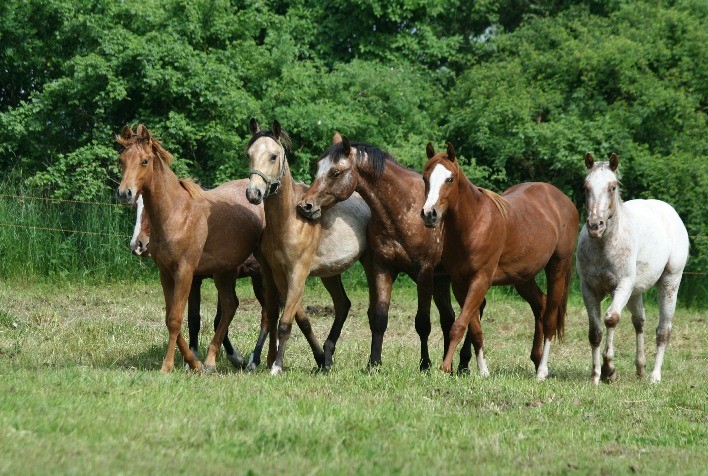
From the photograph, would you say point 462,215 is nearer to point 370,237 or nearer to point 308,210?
point 370,237

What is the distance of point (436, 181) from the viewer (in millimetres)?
8227

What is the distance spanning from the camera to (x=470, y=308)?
27.8 ft

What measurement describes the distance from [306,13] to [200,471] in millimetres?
18565

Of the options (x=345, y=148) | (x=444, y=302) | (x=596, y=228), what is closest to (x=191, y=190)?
(x=345, y=148)

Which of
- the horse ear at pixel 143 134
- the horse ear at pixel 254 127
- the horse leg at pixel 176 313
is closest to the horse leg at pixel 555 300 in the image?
the horse ear at pixel 254 127

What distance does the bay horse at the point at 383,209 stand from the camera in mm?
8531

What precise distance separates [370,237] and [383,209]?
332mm

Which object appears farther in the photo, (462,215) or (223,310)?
(223,310)

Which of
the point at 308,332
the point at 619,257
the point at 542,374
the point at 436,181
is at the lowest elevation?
the point at 542,374

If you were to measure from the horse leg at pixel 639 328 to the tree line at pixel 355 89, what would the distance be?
751 centimetres

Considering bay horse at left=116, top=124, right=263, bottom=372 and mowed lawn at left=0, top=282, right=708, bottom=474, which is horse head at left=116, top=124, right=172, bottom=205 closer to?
bay horse at left=116, top=124, right=263, bottom=372

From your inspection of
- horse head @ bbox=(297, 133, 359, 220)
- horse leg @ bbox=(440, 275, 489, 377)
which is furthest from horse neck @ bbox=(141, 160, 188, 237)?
Result: horse leg @ bbox=(440, 275, 489, 377)

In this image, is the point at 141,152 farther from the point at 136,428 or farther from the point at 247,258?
the point at 136,428

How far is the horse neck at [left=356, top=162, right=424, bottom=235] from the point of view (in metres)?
8.70
